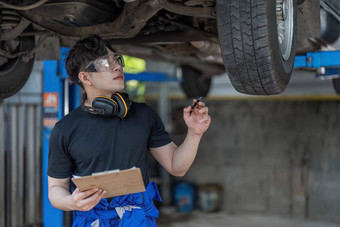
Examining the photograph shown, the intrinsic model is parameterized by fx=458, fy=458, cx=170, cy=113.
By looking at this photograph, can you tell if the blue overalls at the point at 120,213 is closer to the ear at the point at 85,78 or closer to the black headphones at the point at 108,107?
the black headphones at the point at 108,107

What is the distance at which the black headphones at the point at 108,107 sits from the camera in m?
A: 1.91

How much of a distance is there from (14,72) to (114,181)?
1722mm

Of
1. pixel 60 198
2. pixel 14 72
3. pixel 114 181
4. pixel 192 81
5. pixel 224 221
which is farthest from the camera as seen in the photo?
pixel 224 221

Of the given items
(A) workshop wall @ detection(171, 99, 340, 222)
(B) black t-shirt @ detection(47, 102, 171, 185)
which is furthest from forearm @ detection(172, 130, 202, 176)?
(A) workshop wall @ detection(171, 99, 340, 222)

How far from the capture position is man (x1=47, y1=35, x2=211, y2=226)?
6.30 ft

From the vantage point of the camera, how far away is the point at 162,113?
7.36m

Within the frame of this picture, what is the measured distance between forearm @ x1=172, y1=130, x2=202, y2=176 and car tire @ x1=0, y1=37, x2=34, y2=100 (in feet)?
5.10

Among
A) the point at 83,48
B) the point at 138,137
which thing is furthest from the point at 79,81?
the point at 138,137

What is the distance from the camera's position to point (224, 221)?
275 inches

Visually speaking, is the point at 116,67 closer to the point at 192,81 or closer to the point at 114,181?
the point at 114,181

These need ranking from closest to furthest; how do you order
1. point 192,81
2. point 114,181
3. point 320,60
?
point 114,181
point 320,60
point 192,81

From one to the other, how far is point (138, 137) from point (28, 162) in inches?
146

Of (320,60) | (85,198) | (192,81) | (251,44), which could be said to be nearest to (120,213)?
(85,198)

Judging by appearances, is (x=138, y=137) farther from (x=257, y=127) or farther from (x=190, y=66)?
(x=257, y=127)
